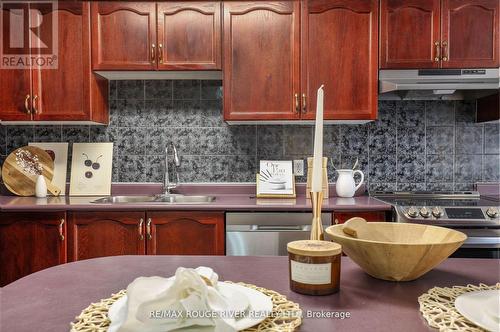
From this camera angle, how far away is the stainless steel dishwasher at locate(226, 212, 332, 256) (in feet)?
7.57

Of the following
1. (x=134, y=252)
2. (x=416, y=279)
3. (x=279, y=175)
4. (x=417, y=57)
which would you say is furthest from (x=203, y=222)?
(x=417, y=57)

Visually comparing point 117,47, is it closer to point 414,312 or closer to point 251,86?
point 251,86

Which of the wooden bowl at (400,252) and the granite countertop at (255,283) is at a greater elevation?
the wooden bowl at (400,252)

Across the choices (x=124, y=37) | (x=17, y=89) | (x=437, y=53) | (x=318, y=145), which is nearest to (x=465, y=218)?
(x=437, y=53)

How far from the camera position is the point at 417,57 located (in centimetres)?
256

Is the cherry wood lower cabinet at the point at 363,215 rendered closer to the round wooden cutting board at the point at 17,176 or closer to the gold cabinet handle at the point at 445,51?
the gold cabinet handle at the point at 445,51

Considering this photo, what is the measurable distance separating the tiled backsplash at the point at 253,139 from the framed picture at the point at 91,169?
67 mm

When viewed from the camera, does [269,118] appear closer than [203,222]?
No

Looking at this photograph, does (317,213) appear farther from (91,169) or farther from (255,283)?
(91,169)

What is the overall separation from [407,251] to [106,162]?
98.5 inches

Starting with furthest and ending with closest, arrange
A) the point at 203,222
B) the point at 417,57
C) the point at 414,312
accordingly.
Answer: the point at 417,57, the point at 203,222, the point at 414,312

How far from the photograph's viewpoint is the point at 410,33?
255 cm

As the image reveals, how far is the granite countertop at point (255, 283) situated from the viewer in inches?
28.1
